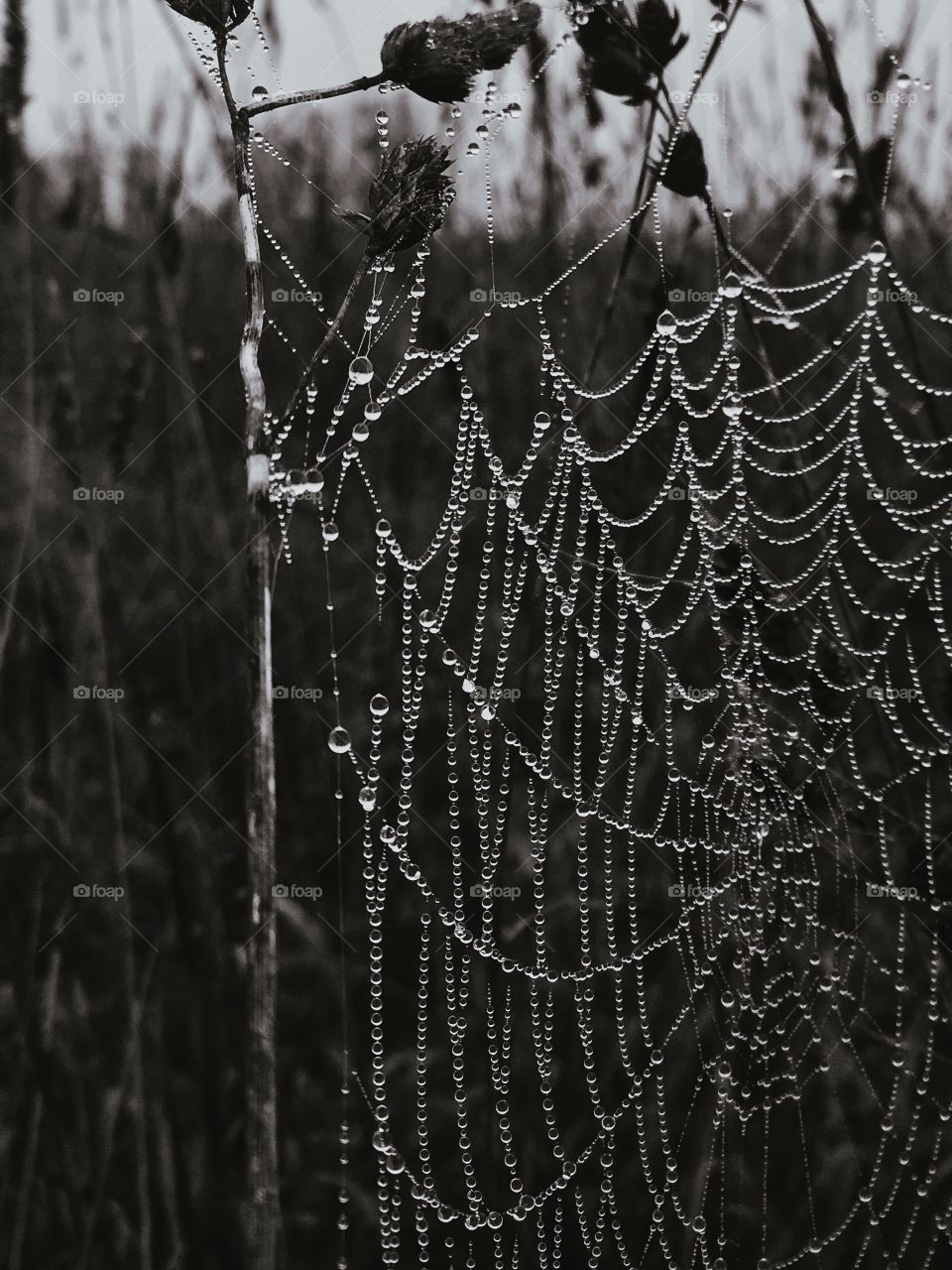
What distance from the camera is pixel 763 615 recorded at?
1.29 meters

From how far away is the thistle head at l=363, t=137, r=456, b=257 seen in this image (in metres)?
0.66

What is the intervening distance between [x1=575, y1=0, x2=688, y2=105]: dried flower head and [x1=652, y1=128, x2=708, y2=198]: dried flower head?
52 mm

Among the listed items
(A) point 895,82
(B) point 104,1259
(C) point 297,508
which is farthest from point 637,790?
(A) point 895,82

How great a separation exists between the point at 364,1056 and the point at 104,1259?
1.07ft

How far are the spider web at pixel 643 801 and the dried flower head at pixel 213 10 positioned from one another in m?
0.43

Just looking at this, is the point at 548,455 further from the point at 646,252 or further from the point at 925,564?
the point at 925,564
